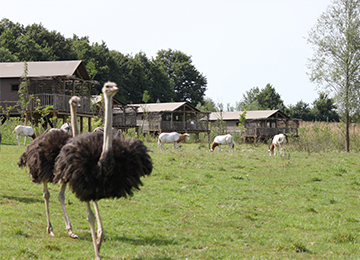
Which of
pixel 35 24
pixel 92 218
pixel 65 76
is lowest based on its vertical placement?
pixel 92 218

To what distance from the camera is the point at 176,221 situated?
1054cm

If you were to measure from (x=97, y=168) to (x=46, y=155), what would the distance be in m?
1.79

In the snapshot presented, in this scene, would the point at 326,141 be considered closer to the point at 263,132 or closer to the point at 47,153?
the point at 263,132

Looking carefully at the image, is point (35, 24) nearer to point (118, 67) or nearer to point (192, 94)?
point (118, 67)

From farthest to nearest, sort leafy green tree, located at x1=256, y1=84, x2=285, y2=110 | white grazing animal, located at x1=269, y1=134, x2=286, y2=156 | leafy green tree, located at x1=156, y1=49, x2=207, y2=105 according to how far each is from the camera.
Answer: leafy green tree, located at x1=256, y1=84, x2=285, y2=110 → leafy green tree, located at x1=156, y1=49, x2=207, y2=105 → white grazing animal, located at x1=269, y1=134, x2=286, y2=156

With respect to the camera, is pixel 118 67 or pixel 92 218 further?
pixel 118 67

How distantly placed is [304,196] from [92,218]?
970 centimetres

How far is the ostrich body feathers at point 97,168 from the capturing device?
6.66 meters

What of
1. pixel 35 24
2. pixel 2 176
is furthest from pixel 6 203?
pixel 35 24

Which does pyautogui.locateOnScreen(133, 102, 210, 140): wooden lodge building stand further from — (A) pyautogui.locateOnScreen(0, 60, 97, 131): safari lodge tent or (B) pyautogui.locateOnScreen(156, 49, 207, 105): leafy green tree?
(B) pyautogui.locateOnScreen(156, 49, 207, 105): leafy green tree

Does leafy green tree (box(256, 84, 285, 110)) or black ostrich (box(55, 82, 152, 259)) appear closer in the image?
black ostrich (box(55, 82, 152, 259))

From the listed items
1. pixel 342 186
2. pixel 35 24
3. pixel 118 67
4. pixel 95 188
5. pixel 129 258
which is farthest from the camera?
pixel 118 67

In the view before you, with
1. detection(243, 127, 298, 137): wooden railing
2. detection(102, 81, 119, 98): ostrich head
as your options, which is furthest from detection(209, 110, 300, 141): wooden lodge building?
detection(102, 81, 119, 98): ostrich head

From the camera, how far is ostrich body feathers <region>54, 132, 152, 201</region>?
262 inches
